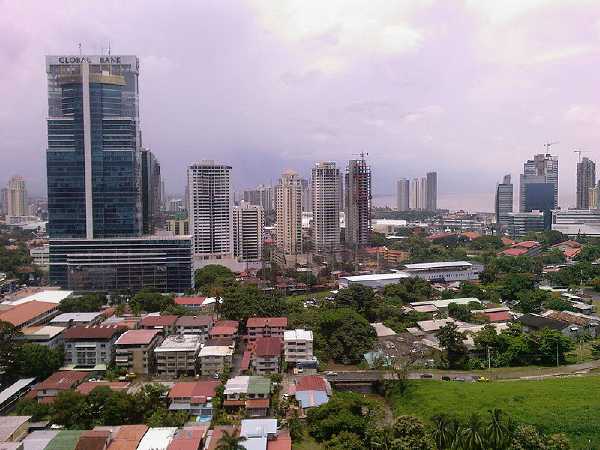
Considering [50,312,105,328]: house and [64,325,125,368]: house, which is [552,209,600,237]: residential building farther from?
[64,325,125,368]: house

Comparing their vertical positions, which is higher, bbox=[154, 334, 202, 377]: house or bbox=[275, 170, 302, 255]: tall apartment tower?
bbox=[275, 170, 302, 255]: tall apartment tower

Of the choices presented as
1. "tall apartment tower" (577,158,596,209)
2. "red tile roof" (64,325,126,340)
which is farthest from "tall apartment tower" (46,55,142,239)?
"tall apartment tower" (577,158,596,209)

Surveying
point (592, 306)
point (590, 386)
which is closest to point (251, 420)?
point (590, 386)

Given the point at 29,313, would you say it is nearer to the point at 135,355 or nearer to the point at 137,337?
the point at 137,337

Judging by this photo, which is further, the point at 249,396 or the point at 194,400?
the point at 249,396

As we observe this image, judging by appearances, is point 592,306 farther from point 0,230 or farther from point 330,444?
point 0,230

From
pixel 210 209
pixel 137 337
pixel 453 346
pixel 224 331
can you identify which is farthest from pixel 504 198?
pixel 137 337

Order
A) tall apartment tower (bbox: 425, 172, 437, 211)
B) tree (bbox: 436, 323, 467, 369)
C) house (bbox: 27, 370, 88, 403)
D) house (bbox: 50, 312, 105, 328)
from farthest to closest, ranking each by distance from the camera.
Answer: tall apartment tower (bbox: 425, 172, 437, 211), house (bbox: 50, 312, 105, 328), tree (bbox: 436, 323, 467, 369), house (bbox: 27, 370, 88, 403)
